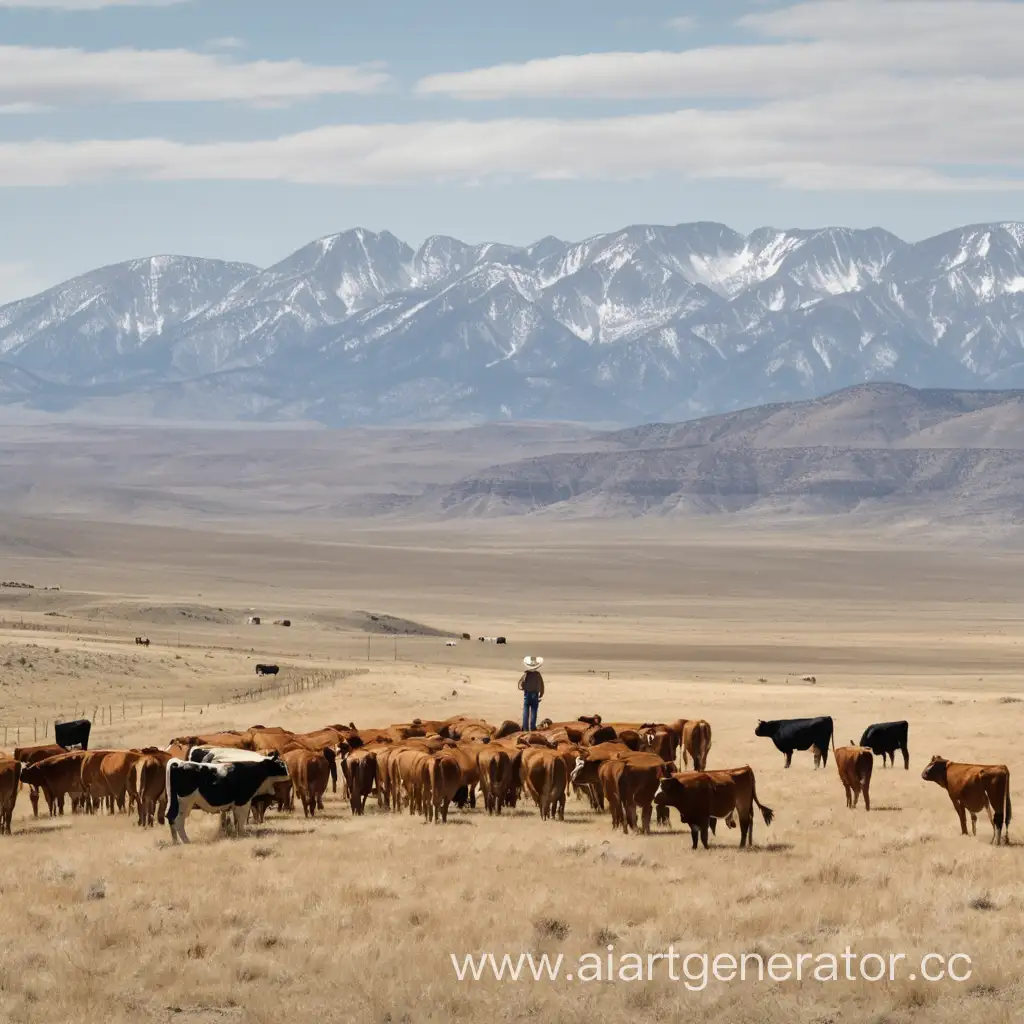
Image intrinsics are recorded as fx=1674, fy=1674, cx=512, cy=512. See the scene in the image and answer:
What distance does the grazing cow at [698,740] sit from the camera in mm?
28422

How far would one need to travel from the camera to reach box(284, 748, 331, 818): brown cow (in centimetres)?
2338

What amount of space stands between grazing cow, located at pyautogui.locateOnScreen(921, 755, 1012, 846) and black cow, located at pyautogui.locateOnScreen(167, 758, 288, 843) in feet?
27.8

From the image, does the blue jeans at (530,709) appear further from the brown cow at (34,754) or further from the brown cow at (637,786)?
the brown cow at (637,786)

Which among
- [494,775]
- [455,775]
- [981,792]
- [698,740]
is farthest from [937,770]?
[698,740]

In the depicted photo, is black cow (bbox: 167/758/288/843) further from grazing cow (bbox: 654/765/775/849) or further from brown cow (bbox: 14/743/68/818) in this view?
grazing cow (bbox: 654/765/775/849)

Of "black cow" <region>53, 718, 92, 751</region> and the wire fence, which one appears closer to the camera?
"black cow" <region>53, 718, 92, 751</region>

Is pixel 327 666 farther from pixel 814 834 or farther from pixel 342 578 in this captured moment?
pixel 342 578

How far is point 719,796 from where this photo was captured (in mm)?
19562

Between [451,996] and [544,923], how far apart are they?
2.04 meters

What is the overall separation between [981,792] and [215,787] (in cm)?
936

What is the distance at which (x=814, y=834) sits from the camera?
20.5 meters

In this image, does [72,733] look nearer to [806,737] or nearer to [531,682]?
[531,682]

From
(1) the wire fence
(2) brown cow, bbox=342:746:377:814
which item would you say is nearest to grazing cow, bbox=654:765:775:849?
(2) brown cow, bbox=342:746:377:814

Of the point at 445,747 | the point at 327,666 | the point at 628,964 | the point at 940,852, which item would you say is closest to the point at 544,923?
the point at 628,964
